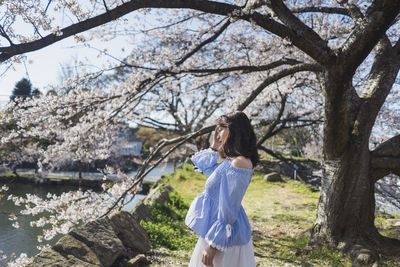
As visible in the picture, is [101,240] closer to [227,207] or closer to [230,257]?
[230,257]

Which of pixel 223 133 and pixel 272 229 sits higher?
pixel 223 133

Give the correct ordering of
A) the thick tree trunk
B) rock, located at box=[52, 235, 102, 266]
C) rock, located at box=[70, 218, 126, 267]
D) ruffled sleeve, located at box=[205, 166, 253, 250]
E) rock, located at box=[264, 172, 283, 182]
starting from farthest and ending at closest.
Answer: rock, located at box=[264, 172, 283, 182]
the thick tree trunk
rock, located at box=[70, 218, 126, 267]
rock, located at box=[52, 235, 102, 266]
ruffled sleeve, located at box=[205, 166, 253, 250]

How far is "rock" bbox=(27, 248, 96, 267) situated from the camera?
383 cm

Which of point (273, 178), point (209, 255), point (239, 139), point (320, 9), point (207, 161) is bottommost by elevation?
point (273, 178)

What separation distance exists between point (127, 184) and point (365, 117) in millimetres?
3919

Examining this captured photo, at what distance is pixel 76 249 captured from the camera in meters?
4.29

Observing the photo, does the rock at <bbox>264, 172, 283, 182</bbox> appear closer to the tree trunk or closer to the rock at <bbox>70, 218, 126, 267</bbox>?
the tree trunk

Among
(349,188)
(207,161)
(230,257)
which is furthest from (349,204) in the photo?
(230,257)

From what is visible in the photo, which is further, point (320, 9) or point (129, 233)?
→ point (320, 9)

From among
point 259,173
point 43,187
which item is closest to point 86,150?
point 259,173

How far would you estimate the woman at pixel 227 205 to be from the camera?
266cm

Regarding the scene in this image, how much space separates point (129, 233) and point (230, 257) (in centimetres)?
318

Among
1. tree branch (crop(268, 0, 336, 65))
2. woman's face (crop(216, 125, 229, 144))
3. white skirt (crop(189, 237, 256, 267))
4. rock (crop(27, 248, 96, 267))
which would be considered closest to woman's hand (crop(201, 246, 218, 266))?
white skirt (crop(189, 237, 256, 267))

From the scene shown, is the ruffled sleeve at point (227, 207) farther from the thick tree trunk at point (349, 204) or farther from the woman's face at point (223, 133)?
the thick tree trunk at point (349, 204)
